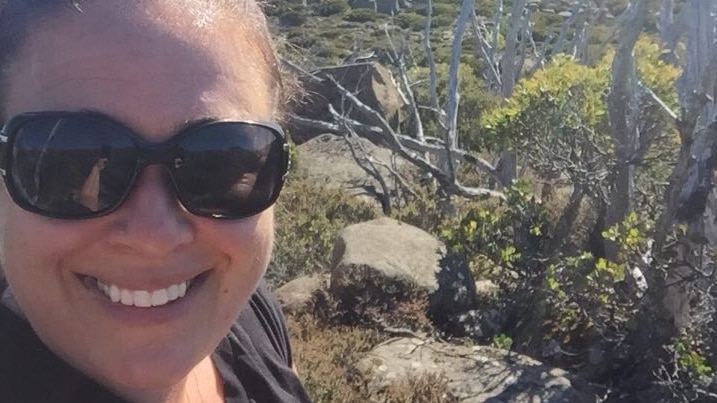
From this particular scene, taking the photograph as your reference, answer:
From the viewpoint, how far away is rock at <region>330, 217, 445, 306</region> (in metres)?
5.01

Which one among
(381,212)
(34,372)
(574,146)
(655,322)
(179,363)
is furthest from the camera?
(381,212)

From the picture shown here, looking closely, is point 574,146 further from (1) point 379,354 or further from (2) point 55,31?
(2) point 55,31

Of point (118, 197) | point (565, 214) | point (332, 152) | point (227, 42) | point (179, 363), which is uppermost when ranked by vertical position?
point (227, 42)

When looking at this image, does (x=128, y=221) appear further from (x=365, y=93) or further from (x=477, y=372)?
(x=365, y=93)

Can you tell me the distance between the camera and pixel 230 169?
127cm

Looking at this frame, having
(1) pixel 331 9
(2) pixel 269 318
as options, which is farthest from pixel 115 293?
(1) pixel 331 9

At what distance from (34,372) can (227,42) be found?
1.56 ft

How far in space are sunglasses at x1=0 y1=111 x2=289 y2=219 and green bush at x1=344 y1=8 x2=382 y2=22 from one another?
1113 inches

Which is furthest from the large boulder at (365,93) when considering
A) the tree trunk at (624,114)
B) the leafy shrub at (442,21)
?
the leafy shrub at (442,21)

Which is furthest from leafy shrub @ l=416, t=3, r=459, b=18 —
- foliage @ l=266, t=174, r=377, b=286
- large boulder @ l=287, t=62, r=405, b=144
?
foliage @ l=266, t=174, r=377, b=286

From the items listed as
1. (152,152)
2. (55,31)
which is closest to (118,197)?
(152,152)

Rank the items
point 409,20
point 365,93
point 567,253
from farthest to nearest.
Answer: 1. point 409,20
2. point 365,93
3. point 567,253

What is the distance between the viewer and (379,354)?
4293 mm

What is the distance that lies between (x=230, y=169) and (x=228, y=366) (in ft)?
1.40
